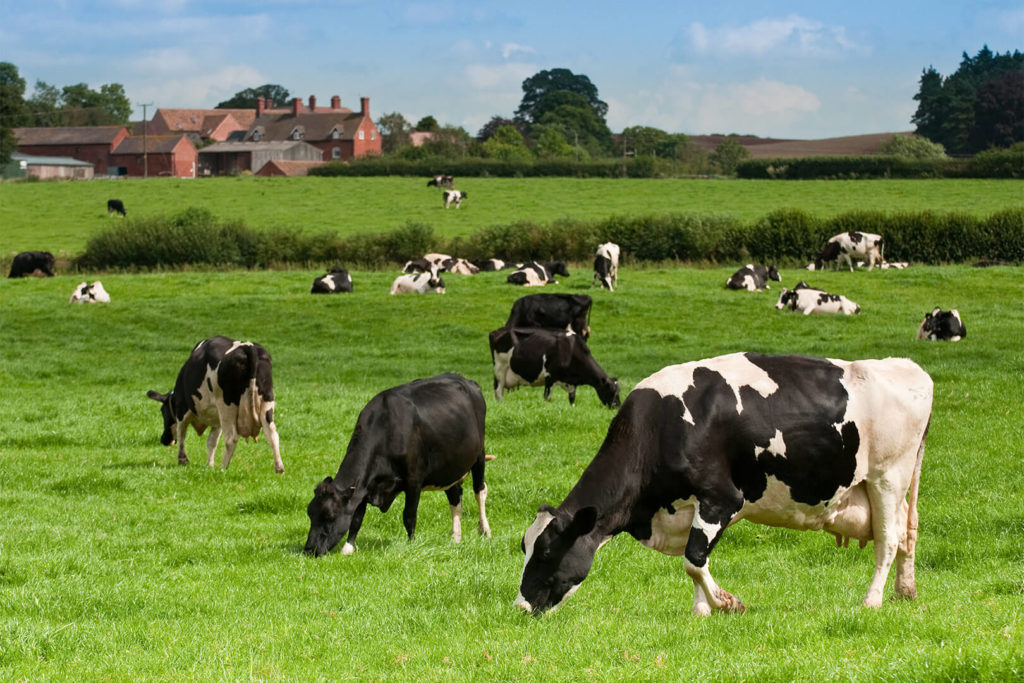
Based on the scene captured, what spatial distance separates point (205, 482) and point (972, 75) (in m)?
173

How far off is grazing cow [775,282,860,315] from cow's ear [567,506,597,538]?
2706 centimetres

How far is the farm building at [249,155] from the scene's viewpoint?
145050mm

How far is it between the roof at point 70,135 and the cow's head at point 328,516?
15132 cm

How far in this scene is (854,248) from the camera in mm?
45188

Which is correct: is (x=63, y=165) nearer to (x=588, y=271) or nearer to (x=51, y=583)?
(x=588, y=271)

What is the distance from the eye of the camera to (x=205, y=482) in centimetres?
1516

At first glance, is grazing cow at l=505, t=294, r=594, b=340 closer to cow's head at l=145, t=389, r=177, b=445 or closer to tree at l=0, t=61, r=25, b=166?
cow's head at l=145, t=389, r=177, b=445

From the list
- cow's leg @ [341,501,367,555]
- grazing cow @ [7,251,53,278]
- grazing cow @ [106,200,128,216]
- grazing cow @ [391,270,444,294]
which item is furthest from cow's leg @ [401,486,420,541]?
grazing cow @ [106,200,128,216]

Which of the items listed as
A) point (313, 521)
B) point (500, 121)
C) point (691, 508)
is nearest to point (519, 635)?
point (691, 508)

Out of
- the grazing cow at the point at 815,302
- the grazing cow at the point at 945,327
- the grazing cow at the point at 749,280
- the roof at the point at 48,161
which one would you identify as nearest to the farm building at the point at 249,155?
the roof at the point at 48,161

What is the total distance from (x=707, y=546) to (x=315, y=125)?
501 feet

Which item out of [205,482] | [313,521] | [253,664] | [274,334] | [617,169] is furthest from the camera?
[617,169]

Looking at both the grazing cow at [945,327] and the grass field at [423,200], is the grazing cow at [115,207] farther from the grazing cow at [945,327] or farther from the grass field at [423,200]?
the grazing cow at [945,327]

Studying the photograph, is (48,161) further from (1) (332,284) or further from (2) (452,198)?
(1) (332,284)
